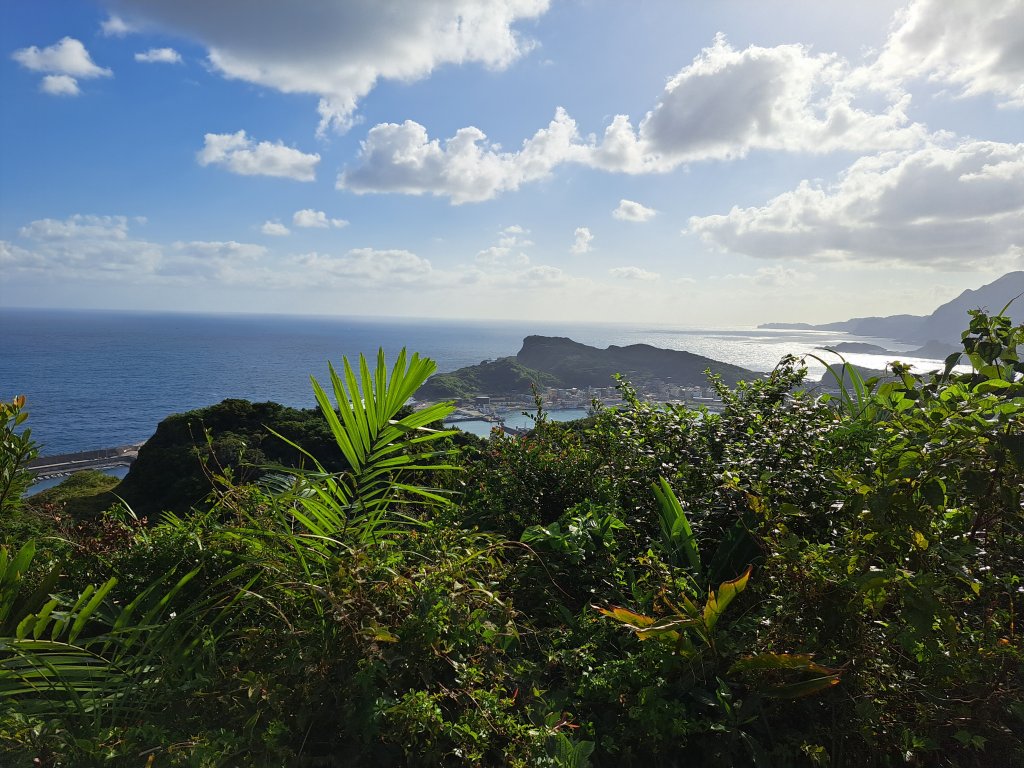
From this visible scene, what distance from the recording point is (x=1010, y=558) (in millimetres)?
1715

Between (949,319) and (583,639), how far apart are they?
3570 centimetres

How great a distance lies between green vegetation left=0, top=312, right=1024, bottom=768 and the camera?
1344 millimetres

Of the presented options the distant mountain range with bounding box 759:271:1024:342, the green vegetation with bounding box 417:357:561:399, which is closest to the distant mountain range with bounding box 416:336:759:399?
the green vegetation with bounding box 417:357:561:399

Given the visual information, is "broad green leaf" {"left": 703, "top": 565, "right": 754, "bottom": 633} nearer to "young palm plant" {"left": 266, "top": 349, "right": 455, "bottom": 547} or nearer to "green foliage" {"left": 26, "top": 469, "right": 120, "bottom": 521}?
"young palm plant" {"left": 266, "top": 349, "right": 455, "bottom": 547}

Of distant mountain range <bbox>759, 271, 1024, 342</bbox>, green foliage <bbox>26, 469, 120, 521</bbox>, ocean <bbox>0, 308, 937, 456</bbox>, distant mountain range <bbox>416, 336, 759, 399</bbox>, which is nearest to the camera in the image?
distant mountain range <bbox>759, 271, 1024, 342</bbox>

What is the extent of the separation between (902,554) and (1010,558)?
0.43m

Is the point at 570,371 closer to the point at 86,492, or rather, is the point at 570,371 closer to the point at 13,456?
the point at 86,492

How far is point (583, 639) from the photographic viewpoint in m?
1.83

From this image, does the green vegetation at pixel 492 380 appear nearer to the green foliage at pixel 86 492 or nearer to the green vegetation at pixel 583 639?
the green foliage at pixel 86 492

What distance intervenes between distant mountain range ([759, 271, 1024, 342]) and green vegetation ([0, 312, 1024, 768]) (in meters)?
0.92

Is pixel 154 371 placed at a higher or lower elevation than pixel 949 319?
lower

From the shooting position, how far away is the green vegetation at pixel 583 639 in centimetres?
134

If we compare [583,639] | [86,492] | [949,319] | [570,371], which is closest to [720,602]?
[583,639]

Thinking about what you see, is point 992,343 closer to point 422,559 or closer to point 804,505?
point 804,505
